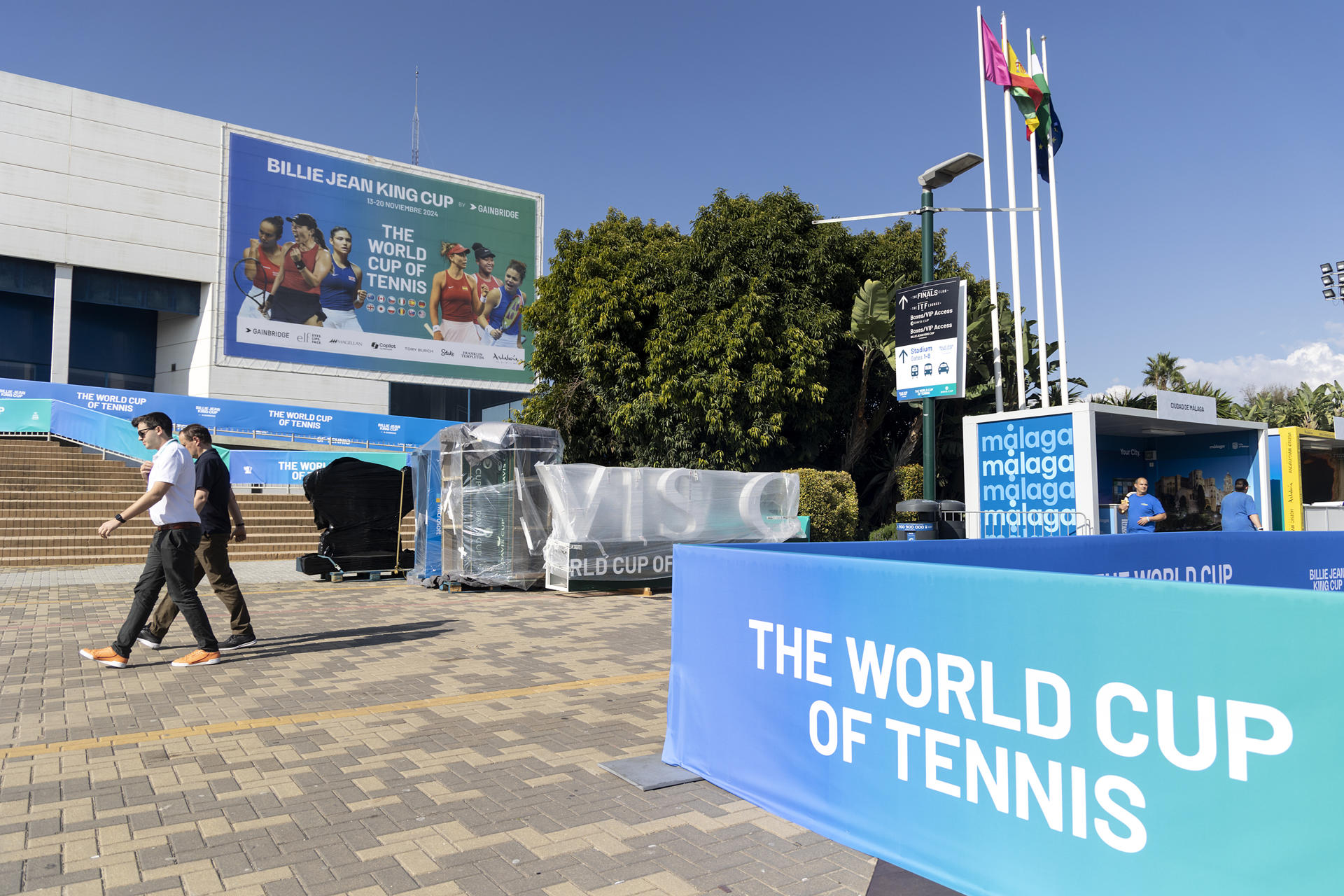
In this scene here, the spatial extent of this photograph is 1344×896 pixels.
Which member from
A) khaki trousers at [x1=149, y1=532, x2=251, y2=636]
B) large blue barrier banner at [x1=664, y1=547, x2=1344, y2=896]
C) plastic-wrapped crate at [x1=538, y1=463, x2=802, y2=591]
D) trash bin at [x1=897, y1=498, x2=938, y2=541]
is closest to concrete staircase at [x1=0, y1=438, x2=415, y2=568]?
plastic-wrapped crate at [x1=538, y1=463, x2=802, y2=591]

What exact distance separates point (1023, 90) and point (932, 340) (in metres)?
9.24

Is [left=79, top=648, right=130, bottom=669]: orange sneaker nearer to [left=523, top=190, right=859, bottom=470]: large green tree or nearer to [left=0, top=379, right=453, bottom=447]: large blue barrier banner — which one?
[left=523, top=190, right=859, bottom=470]: large green tree

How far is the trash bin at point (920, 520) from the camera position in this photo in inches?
351

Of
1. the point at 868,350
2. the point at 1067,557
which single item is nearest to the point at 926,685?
the point at 1067,557

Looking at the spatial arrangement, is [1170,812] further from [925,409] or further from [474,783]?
[925,409]

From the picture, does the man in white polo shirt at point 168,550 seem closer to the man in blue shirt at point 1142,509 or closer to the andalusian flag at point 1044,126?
the man in blue shirt at point 1142,509

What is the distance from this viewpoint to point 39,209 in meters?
38.2

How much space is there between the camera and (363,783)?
175 inches

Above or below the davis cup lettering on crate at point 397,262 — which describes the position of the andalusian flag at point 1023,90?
below

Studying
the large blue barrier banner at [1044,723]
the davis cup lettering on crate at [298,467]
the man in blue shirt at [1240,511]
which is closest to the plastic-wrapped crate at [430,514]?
the davis cup lettering on crate at [298,467]

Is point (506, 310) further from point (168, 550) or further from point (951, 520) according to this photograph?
point (168, 550)

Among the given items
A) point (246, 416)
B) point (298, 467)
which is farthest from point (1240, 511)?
point (246, 416)

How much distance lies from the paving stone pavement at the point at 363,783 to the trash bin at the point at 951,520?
4.06 meters

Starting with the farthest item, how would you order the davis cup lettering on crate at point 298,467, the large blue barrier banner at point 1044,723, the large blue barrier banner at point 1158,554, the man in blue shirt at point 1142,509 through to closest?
the davis cup lettering on crate at point 298,467 → the man in blue shirt at point 1142,509 → the large blue barrier banner at point 1158,554 → the large blue barrier banner at point 1044,723
